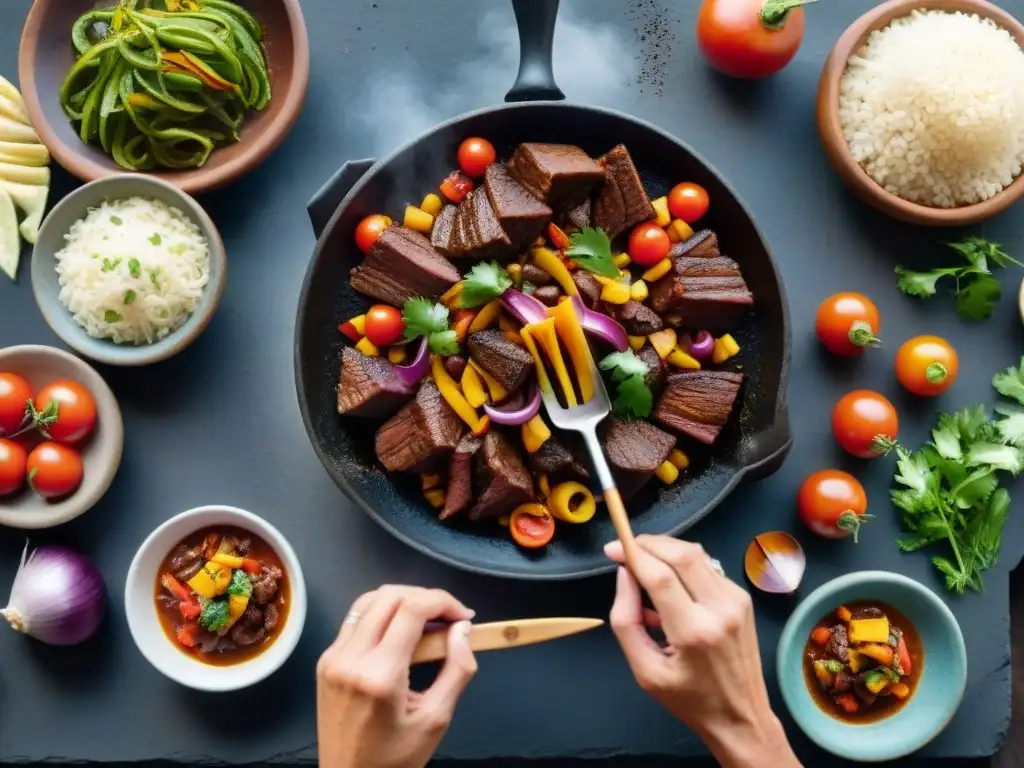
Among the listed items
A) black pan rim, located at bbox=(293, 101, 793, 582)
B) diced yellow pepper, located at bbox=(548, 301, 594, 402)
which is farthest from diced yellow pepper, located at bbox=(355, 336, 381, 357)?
diced yellow pepper, located at bbox=(548, 301, 594, 402)

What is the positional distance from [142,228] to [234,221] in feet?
1.17

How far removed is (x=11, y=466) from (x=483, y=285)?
63.2 inches

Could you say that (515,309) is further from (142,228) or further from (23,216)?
(23,216)

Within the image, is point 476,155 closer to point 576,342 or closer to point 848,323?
point 576,342

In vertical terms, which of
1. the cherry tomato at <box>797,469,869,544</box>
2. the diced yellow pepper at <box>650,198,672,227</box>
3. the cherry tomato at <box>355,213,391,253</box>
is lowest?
the cherry tomato at <box>797,469,869,544</box>

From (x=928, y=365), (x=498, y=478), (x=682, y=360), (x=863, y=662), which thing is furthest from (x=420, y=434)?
(x=928, y=365)

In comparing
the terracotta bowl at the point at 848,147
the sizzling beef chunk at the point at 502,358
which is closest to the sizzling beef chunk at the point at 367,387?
the sizzling beef chunk at the point at 502,358

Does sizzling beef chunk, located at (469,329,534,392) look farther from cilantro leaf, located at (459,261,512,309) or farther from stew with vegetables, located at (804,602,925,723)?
stew with vegetables, located at (804,602,925,723)

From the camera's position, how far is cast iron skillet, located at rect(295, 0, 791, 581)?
298 centimetres

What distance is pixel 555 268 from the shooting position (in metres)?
3.05

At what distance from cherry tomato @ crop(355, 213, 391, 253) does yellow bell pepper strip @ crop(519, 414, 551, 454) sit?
758mm

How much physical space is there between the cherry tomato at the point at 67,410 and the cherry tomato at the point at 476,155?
143cm

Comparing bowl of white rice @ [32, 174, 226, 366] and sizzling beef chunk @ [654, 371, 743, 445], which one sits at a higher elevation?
sizzling beef chunk @ [654, 371, 743, 445]

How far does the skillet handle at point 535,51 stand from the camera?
10.1 ft
